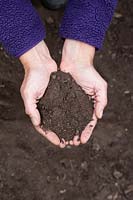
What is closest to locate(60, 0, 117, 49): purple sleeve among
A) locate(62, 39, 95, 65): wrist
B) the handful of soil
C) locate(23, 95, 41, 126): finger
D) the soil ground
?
locate(62, 39, 95, 65): wrist

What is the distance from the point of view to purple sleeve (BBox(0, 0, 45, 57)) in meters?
1.62

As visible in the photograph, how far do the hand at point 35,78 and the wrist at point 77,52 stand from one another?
7cm

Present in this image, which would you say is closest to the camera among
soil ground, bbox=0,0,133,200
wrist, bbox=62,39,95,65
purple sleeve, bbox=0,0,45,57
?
purple sleeve, bbox=0,0,45,57

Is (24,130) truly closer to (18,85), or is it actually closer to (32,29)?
(18,85)

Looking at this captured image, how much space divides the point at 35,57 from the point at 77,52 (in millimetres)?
152

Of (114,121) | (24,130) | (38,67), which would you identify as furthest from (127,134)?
(38,67)

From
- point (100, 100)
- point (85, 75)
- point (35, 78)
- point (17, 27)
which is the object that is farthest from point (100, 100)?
point (17, 27)

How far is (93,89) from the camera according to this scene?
5.63ft

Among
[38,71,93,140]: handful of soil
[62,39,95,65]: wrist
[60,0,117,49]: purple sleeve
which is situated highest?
[60,0,117,49]: purple sleeve

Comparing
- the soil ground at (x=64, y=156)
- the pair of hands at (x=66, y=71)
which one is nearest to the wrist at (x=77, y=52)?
the pair of hands at (x=66, y=71)

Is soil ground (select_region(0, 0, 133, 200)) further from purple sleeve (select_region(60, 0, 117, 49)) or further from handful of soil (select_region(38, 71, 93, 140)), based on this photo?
purple sleeve (select_region(60, 0, 117, 49))

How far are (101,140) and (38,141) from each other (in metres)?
0.27

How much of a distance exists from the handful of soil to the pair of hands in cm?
3

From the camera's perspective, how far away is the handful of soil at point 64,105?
1.67m
